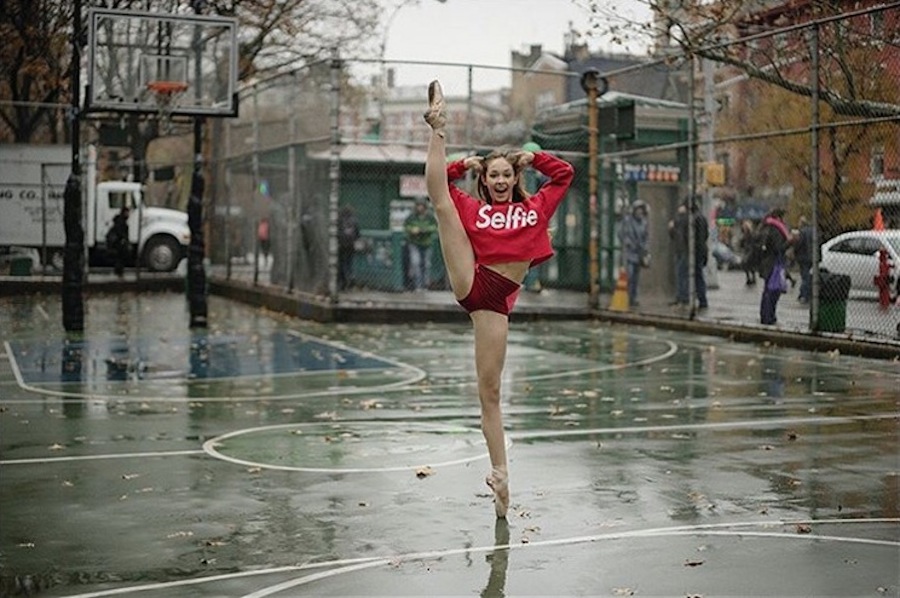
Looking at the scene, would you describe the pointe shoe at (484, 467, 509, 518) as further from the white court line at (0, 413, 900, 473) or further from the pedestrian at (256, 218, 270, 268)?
the pedestrian at (256, 218, 270, 268)

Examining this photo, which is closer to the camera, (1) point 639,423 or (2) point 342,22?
(1) point 639,423

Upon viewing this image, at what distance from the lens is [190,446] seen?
1099 centimetres

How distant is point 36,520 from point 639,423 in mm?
5334

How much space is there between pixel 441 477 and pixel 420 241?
1993 cm

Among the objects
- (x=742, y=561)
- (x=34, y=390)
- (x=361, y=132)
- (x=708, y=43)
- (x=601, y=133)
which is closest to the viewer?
(x=742, y=561)

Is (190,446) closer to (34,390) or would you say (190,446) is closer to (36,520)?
(36,520)

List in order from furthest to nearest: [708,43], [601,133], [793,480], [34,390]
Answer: [601,133] → [708,43] → [34,390] → [793,480]

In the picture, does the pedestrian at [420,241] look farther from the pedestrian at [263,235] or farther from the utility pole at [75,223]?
the utility pole at [75,223]

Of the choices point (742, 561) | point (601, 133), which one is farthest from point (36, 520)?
point (601, 133)

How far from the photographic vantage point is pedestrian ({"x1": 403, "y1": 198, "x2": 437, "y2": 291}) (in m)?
29.3

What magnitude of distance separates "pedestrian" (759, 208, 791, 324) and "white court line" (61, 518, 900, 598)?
13.0m

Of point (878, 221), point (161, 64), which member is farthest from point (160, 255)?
point (878, 221)

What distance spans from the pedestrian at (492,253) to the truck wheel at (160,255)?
3500cm

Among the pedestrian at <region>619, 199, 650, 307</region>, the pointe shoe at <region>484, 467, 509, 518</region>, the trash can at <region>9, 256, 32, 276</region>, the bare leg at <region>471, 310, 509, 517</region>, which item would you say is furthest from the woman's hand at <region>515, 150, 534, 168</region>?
the trash can at <region>9, 256, 32, 276</region>
